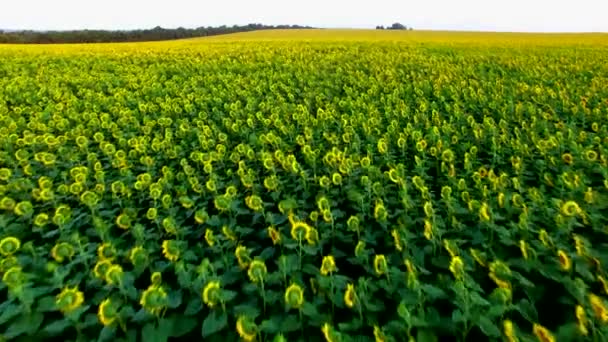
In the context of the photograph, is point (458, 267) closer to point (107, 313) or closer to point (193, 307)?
point (193, 307)

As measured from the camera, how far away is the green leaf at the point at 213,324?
6.85 ft

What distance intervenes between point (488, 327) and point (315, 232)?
3.42ft

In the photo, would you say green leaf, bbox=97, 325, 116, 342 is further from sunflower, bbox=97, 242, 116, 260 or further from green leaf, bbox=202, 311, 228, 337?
sunflower, bbox=97, 242, 116, 260

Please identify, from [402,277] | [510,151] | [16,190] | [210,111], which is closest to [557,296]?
[402,277]

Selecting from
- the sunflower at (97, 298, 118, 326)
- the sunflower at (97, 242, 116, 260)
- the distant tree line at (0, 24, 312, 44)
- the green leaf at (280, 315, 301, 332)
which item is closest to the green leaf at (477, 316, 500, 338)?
the green leaf at (280, 315, 301, 332)

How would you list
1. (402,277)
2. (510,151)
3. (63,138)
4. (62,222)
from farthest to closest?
(63,138)
(510,151)
(62,222)
(402,277)

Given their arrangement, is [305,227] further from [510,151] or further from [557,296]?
[510,151]

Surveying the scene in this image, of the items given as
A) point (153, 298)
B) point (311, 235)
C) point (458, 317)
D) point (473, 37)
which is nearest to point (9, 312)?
point (153, 298)

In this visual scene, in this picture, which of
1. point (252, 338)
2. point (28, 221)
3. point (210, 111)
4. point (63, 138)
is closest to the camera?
point (252, 338)

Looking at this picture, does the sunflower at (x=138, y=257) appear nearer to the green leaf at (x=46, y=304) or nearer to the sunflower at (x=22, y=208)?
the green leaf at (x=46, y=304)

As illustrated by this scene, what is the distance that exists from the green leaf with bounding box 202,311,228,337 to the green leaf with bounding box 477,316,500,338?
1142 millimetres

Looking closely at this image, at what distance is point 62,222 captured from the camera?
3049 mm

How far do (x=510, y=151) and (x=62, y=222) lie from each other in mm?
3985

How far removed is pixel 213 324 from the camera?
2.12m
